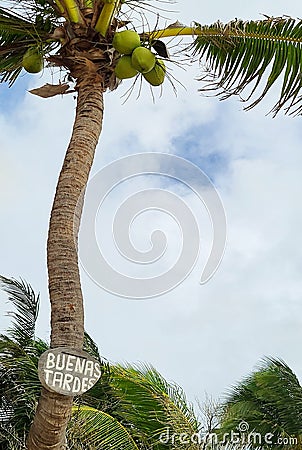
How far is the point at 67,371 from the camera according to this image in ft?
8.68

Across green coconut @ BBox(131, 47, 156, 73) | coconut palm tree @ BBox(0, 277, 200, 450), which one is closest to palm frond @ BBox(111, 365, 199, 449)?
coconut palm tree @ BBox(0, 277, 200, 450)

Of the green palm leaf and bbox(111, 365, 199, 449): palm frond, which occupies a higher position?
bbox(111, 365, 199, 449): palm frond

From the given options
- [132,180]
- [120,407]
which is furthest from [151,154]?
[120,407]

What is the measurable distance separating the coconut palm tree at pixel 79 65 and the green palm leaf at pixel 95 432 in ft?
8.40

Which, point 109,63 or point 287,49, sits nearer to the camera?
point 109,63

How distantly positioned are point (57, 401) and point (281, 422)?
363 inches

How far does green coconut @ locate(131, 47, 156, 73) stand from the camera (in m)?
3.44

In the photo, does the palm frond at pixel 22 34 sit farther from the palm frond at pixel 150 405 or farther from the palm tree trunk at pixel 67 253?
the palm frond at pixel 150 405

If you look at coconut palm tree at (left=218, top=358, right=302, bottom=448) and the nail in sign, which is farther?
coconut palm tree at (left=218, top=358, right=302, bottom=448)

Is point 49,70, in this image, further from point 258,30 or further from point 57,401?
point 57,401

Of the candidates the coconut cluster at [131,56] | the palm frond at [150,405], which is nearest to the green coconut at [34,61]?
the coconut cluster at [131,56]

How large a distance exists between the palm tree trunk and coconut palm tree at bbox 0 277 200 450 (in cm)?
324

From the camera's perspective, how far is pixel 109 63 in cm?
368

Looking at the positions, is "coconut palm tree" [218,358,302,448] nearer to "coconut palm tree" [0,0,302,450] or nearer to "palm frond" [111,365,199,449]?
"palm frond" [111,365,199,449]
